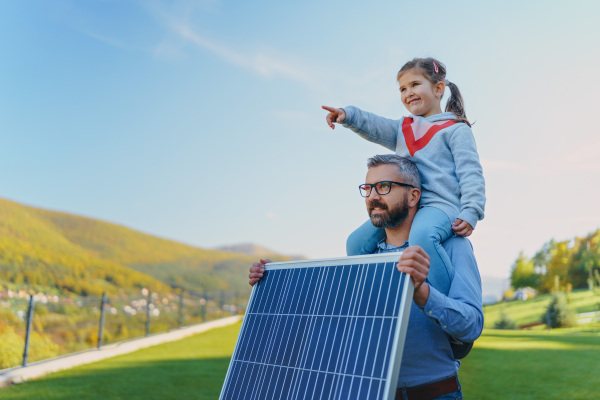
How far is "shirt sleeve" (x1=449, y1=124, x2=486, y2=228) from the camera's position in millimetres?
2703

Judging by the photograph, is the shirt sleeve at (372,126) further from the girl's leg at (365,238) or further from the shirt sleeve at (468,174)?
the girl's leg at (365,238)

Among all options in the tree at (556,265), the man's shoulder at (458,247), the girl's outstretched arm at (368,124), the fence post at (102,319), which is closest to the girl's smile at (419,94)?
the girl's outstretched arm at (368,124)

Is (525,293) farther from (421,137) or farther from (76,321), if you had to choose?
(421,137)

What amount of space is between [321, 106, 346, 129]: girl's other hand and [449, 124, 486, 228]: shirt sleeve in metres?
0.60

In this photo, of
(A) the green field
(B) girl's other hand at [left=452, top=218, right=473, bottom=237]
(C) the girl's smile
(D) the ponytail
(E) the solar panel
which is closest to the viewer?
(E) the solar panel

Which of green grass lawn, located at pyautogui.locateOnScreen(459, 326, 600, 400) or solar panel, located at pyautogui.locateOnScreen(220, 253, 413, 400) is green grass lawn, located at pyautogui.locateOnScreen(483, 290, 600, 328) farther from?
solar panel, located at pyautogui.locateOnScreen(220, 253, 413, 400)

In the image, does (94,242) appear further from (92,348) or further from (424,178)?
(424,178)

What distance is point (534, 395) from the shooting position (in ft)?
22.9

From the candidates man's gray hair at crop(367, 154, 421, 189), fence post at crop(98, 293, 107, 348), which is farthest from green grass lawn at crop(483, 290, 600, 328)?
man's gray hair at crop(367, 154, 421, 189)

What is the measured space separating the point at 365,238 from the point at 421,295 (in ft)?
2.71

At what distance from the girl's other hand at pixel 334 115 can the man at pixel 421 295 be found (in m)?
0.33

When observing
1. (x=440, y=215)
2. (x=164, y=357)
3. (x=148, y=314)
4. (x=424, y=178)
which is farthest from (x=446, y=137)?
(x=148, y=314)

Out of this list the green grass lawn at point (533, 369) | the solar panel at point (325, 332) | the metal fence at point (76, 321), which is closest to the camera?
the solar panel at point (325, 332)

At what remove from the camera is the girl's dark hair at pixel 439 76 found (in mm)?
3193
